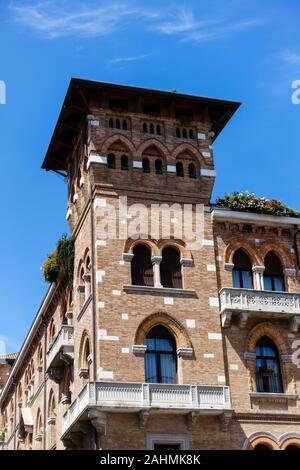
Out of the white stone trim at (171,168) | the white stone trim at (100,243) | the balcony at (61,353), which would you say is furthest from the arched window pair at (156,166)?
the balcony at (61,353)

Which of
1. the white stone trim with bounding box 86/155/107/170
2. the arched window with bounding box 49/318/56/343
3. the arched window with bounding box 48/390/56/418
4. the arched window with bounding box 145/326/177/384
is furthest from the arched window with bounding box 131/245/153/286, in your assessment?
the arched window with bounding box 48/390/56/418

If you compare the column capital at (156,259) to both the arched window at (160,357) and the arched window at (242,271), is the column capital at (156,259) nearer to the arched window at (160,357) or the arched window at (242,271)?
the arched window at (160,357)

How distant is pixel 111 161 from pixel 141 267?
483 centimetres

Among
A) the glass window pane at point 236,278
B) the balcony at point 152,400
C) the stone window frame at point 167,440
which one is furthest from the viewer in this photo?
the glass window pane at point 236,278

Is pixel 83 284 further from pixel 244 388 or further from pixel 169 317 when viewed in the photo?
pixel 244 388

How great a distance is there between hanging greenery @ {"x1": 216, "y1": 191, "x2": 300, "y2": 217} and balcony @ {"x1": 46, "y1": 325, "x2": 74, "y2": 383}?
850 cm

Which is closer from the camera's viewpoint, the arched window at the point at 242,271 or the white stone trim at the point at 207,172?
the arched window at the point at 242,271

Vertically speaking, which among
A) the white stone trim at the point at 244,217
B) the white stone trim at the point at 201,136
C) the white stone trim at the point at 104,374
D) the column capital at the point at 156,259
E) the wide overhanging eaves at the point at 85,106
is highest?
the wide overhanging eaves at the point at 85,106

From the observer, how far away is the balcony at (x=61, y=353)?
117ft

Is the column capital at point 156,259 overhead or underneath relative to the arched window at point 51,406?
overhead

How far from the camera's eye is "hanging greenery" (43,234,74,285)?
37.8m

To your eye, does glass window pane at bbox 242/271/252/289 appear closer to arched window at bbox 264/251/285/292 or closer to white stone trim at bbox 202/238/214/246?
arched window at bbox 264/251/285/292

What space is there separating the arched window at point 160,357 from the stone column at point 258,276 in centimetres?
437
